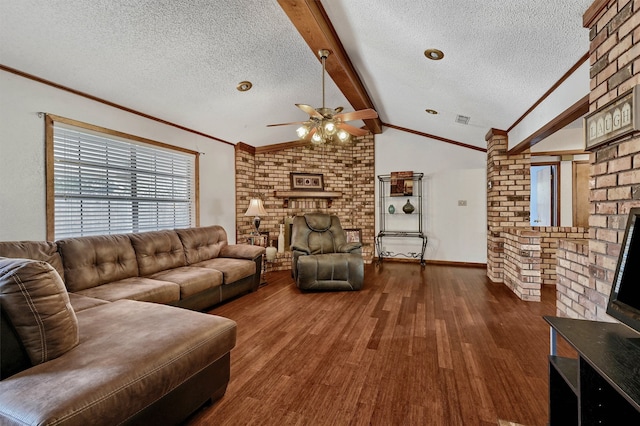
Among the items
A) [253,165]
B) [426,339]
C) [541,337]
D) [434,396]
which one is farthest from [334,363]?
[253,165]

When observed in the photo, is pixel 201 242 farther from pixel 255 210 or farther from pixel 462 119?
pixel 462 119

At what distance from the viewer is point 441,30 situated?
2.19 meters

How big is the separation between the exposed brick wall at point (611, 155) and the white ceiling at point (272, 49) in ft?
0.87

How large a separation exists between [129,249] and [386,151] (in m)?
4.68

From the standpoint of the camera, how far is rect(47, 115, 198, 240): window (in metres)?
2.77

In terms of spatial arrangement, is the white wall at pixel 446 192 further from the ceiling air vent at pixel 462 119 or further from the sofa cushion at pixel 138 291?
the sofa cushion at pixel 138 291

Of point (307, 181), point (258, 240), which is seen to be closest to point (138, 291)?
point (258, 240)

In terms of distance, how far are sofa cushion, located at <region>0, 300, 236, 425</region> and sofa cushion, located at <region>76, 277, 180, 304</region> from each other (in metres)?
0.54

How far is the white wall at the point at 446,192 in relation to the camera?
17.2ft

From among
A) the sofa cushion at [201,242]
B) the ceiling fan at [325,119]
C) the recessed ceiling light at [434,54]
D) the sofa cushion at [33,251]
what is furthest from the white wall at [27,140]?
the recessed ceiling light at [434,54]

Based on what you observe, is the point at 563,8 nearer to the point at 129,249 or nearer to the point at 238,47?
the point at 238,47

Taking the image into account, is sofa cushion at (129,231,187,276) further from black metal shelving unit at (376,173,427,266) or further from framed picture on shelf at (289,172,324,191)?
black metal shelving unit at (376,173,427,266)

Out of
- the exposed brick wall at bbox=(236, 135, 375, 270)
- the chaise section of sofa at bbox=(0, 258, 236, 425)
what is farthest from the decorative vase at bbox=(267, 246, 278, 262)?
the chaise section of sofa at bbox=(0, 258, 236, 425)

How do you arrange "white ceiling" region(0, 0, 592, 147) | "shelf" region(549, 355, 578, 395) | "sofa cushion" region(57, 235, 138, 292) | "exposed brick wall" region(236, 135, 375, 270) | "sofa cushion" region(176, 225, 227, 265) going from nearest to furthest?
1. "shelf" region(549, 355, 578, 395)
2. "white ceiling" region(0, 0, 592, 147)
3. "sofa cushion" region(57, 235, 138, 292)
4. "sofa cushion" region(176, 225, 227, 265)
5. "exposed brick wall" region(236, 135, 375, 270)
